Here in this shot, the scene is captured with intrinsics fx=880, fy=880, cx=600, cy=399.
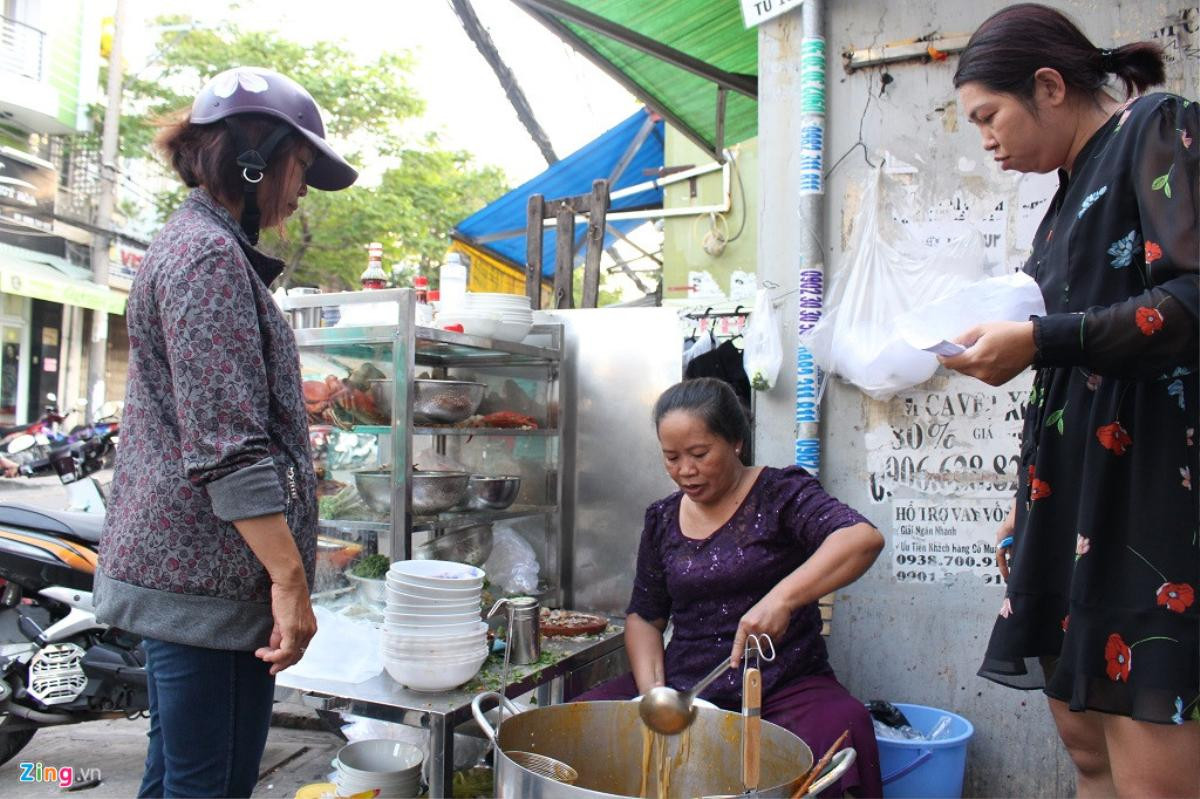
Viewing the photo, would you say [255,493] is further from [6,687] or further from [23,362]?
[23,362]

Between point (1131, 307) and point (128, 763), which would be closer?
point (1131, 307)

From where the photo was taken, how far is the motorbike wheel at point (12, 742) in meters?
3.47

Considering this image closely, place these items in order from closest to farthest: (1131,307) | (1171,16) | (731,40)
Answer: (1131,307) → (1171,16) → (731,40)

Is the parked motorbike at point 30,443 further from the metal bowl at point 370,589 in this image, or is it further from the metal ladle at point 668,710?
the metal ladle at point 668,710

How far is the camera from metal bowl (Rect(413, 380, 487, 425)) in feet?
10.6

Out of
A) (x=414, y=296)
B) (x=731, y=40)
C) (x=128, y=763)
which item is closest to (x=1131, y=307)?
(x=414, y=296)

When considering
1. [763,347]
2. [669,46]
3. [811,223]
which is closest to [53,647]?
[763,347]

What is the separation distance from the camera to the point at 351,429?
3.28 m

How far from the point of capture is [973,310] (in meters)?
1.64

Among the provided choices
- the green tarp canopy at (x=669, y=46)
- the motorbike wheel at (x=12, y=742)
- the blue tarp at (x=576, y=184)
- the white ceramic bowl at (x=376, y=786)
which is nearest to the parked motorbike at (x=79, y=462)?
the motorbike wheel at (x=12, y=742)

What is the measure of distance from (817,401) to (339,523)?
5.79 feet

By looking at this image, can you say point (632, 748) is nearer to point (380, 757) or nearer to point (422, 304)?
point (380, 757)

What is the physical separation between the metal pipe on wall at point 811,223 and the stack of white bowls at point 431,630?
1.23 metres

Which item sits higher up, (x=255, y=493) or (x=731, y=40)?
(x=731, y=40)
